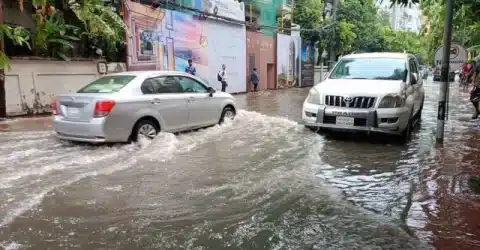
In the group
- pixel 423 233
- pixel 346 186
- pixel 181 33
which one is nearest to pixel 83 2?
pixel 181 33

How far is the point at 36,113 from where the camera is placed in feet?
42.5

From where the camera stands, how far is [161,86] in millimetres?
8820

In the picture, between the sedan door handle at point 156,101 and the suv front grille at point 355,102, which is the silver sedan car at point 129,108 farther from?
the suv front grille at point 355,102

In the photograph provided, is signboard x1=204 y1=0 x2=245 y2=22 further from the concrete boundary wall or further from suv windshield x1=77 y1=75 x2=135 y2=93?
suv windshield x1=77 y1=75 x2=135 y2=93

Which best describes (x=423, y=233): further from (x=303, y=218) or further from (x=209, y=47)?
(x=209, y=47)

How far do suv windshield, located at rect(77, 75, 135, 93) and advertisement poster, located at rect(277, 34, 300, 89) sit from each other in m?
20.8

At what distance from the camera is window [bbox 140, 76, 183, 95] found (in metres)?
8.45

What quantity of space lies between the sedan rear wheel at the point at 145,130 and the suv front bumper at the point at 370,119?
131 inches

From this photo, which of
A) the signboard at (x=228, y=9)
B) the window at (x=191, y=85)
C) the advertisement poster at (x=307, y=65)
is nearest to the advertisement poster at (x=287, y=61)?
the advertisement poster at (x=307, y=65)

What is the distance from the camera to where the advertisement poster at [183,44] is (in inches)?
651

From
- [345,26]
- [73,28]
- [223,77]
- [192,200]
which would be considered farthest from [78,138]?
[345,26]

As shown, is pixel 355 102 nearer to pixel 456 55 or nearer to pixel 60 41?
pixel 456 55

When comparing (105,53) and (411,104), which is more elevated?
(105,53)

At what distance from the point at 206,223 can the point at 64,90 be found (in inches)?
422
